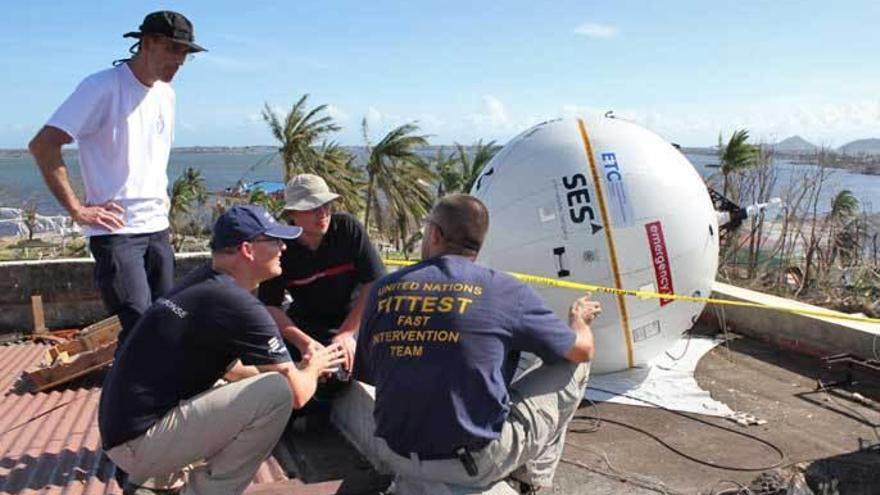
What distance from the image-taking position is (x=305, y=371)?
3451 mm

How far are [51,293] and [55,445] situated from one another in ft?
15.2

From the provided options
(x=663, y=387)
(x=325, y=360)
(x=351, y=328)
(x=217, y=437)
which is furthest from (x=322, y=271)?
(x=663, y=387)

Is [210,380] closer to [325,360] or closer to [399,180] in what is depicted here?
[325,360]

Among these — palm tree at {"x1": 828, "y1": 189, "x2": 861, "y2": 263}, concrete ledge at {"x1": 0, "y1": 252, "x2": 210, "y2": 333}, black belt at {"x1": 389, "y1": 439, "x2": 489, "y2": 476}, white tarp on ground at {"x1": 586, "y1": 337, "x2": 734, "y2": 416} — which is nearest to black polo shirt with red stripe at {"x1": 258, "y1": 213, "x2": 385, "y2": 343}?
black belt at {"x1": 389, "y1": 439, "x2": 489, "y2": 476}

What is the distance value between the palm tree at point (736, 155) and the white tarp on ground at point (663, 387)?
52.9 ft

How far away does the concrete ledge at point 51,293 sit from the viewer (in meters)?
8.50

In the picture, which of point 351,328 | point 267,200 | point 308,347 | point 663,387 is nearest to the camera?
point 308,347

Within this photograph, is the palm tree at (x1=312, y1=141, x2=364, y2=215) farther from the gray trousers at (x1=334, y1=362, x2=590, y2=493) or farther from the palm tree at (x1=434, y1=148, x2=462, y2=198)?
the gray trousers at (x1=334, y1=362, x2=590, y2=493)

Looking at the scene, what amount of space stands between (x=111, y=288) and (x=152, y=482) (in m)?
1.02

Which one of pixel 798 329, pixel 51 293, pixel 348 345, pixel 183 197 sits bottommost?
pixel 183 197

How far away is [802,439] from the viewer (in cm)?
496

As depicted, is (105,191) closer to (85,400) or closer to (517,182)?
(85,400)

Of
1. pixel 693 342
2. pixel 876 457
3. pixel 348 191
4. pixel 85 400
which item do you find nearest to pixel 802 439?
pixel 876 457

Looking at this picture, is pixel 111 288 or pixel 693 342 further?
pixel 693 342
